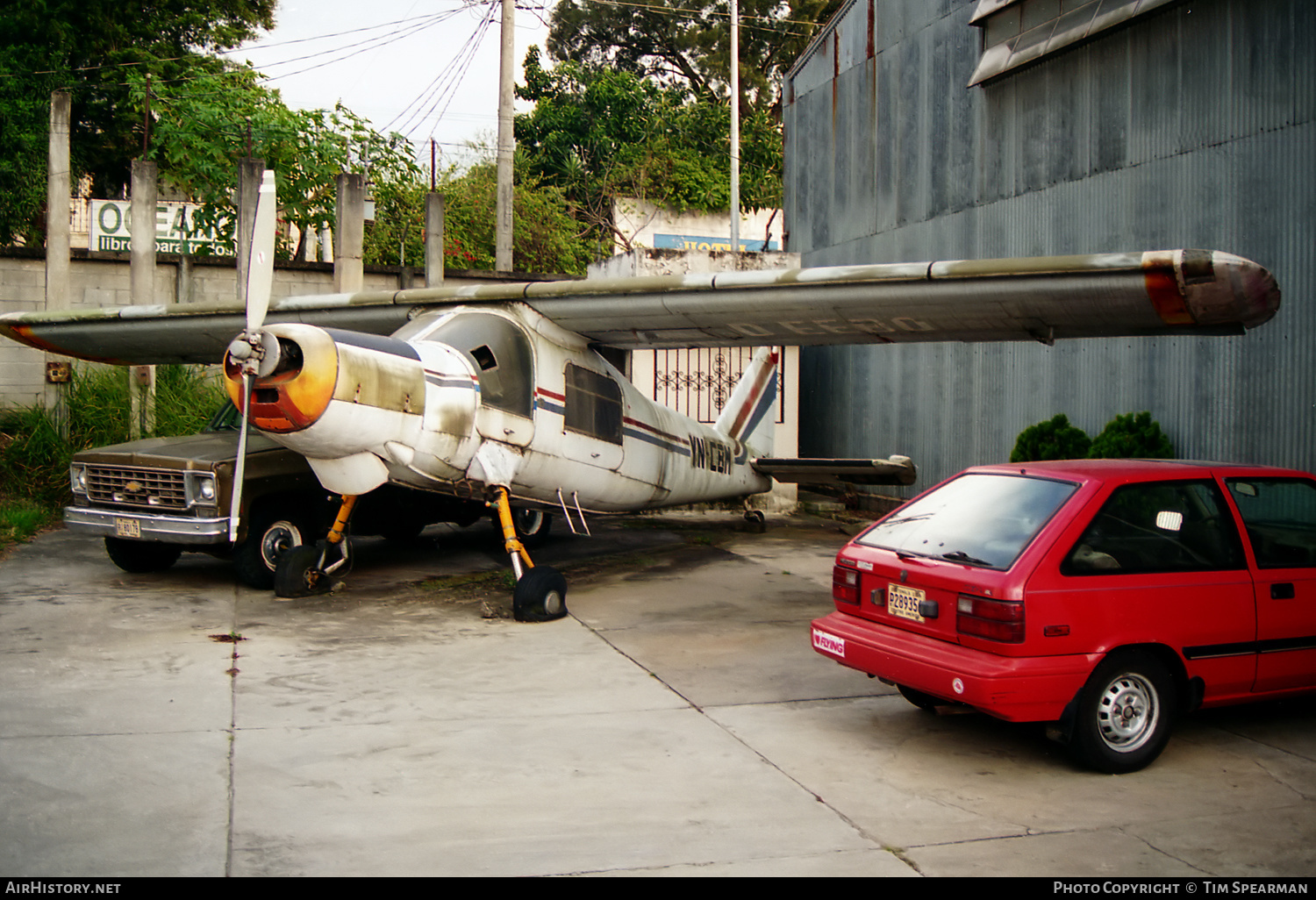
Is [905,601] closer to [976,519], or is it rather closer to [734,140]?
[976,519]

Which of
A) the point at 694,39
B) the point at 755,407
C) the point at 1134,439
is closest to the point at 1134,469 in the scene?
the point at 1134,439

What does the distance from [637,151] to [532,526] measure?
2660 cm

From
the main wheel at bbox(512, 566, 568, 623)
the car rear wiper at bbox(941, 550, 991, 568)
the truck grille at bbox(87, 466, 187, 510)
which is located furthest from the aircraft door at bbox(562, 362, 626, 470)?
the car rear wiper at bbox(941, 550, 991, 568)

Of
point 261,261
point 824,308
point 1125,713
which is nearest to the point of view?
point 1125,713

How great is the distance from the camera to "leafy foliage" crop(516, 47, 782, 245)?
3694 centimetres

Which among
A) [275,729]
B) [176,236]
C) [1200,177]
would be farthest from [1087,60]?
[176,236]

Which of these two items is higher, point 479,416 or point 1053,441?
point 479,416

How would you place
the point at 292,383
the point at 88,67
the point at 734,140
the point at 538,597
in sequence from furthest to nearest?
the point at 734,140, the point at 88,67, the point at 538,597, the point at 292,383

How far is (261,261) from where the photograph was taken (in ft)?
25.7

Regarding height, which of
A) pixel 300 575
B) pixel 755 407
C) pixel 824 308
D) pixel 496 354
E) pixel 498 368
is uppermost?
pixel 824 308

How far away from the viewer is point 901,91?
14641mm

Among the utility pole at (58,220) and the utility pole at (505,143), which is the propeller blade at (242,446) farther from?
the utility pole at (505,143)

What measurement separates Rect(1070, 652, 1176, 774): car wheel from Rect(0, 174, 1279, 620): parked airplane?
321 cm
